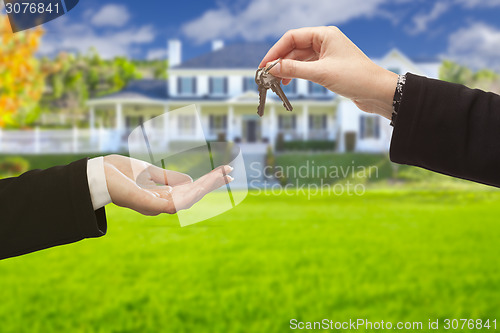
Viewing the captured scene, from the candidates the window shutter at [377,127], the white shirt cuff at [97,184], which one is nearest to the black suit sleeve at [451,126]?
the white shirt cuff at [97,184]

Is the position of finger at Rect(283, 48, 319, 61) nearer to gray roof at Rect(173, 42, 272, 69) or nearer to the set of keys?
the set of keys

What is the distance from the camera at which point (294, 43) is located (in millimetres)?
1170

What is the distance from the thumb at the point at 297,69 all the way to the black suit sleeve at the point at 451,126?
22 centimetres

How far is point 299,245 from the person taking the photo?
16.3 feet

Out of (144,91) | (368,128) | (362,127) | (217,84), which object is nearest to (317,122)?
(362,127)

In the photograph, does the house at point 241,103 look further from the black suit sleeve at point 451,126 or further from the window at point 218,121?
the black suit sleeve at point 451,126

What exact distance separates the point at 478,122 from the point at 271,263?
379 cm

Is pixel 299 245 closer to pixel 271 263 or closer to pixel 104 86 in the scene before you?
pixel 271 263

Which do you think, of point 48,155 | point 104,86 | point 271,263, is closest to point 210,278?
point 271,263

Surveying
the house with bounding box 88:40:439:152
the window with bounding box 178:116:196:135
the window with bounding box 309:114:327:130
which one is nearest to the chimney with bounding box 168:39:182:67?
the house with bounding box 88:40:439:152

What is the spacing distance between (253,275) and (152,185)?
3.23 meters

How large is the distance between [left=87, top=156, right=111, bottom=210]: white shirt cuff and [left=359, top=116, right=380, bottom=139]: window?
1001cm

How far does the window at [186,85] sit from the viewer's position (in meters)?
12.2

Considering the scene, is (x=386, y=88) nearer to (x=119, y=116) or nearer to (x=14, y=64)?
(x=14, y=64)
